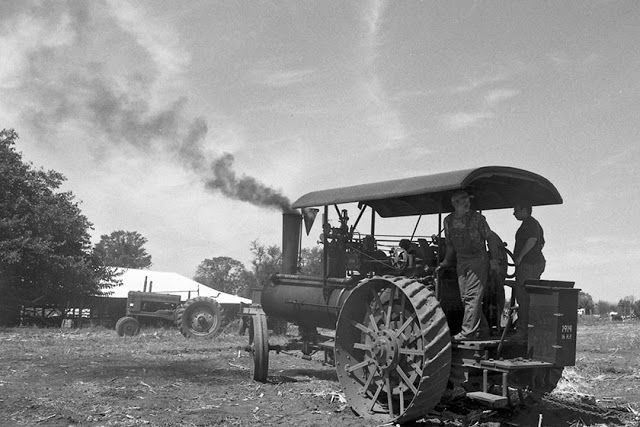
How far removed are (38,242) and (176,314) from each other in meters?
7.80

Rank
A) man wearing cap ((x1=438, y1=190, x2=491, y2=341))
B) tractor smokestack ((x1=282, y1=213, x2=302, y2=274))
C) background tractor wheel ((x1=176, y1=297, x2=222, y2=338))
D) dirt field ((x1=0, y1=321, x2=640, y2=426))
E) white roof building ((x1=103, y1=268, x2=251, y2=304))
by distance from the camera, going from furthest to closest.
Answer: white roof building ((x1=103, y1=268, x2=251, y2=304))
background tractor wheel ((x1=176, y1=297, x2=222, y2=338))
tractor smokestack ((x1=282, y1=213, x2=302, y2=274))
dirt field ((x1=0, y1=321, x2=640, y2=426))
man wearing cap ((x1=438, y1=190, x2=491, y2=341))

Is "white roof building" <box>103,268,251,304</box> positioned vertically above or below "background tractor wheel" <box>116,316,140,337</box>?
above

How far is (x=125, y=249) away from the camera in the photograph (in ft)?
295

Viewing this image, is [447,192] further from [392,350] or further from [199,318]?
[199,318]

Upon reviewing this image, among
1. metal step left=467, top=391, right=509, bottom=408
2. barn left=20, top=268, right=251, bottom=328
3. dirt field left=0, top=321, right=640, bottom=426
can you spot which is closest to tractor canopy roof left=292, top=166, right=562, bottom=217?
metal step left=467, top=391, right=509, bottom=408

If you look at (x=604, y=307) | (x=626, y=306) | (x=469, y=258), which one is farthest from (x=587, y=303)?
(x=469, y=258)

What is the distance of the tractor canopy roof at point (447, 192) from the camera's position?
6590mm

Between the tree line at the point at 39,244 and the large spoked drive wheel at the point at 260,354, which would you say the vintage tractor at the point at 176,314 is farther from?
the large spoked drive wheel at the point at 260,354

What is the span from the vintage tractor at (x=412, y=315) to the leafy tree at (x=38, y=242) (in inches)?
660

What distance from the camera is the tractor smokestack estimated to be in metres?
10.4

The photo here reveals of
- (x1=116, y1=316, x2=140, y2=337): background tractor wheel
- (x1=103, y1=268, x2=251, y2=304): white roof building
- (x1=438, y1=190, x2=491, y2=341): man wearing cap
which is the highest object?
(x1=438, y1=190, x2=491, y2=341): man wearing cap

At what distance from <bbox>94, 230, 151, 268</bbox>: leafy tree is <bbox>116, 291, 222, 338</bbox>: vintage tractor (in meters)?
63.3

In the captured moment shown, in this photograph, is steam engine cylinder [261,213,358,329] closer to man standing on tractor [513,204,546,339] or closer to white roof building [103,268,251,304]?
man standing on tractor [513,204,546,339]

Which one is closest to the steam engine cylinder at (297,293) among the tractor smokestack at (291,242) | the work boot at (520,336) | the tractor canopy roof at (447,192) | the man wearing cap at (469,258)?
the tractor smokestack at (291,242)
